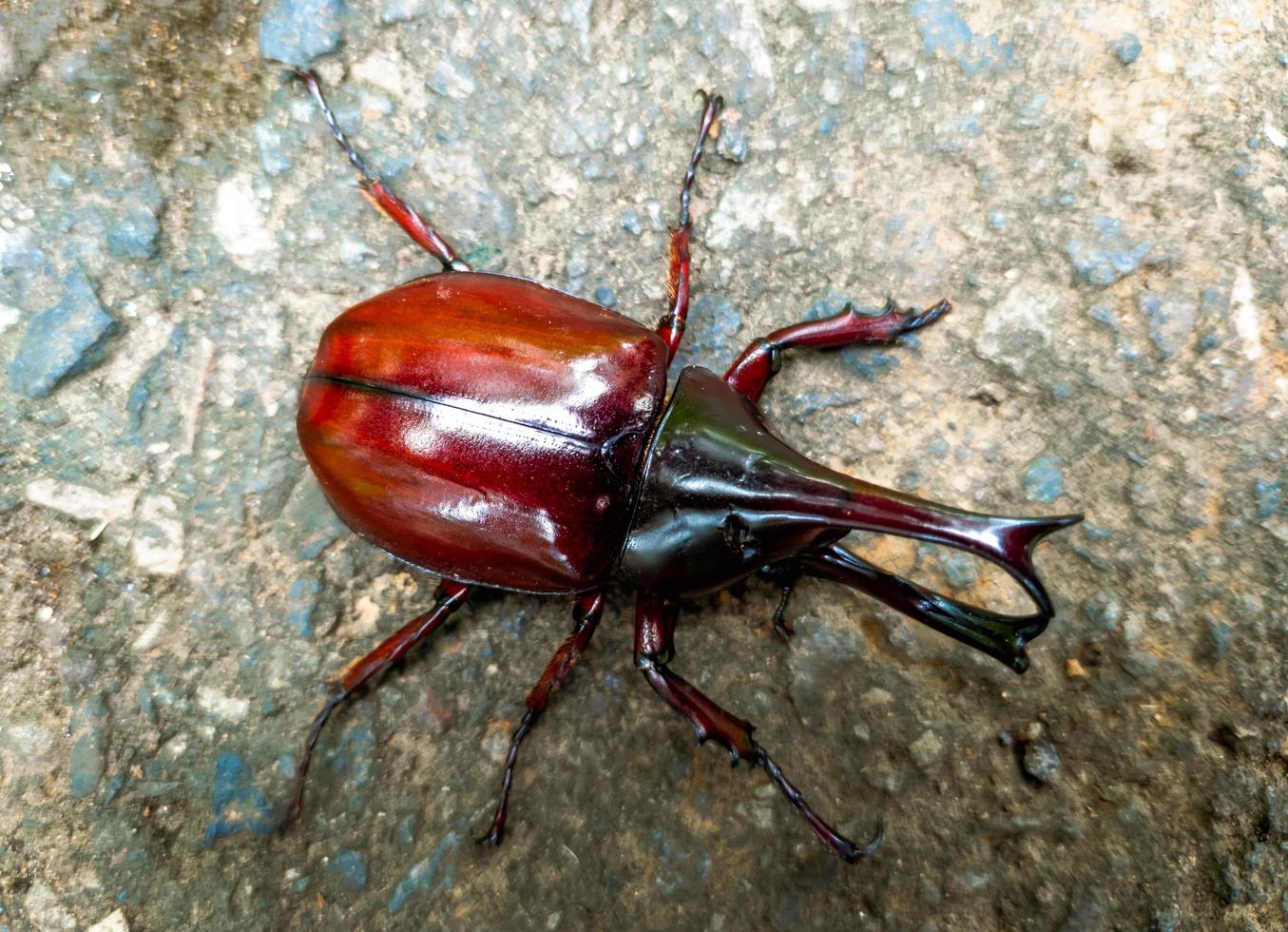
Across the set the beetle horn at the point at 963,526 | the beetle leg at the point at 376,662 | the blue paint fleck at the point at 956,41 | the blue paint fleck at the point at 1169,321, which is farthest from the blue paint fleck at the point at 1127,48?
the beetle leg at the point at 376,662

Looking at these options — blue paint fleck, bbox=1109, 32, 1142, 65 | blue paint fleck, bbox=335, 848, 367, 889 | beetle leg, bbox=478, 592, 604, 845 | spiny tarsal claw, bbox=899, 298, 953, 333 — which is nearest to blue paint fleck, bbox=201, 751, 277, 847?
blue paint fleck, bbox=335, 848, 367, 889

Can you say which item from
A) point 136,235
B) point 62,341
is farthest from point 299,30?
point 62,341

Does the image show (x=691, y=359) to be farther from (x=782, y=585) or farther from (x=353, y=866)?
(x=353, y=866)

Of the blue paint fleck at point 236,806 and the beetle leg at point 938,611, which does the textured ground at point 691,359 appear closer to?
the blue paint fleck at point 236,806

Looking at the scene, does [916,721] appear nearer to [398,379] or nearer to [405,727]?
[405,727]

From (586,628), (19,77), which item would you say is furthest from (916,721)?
(19,77)

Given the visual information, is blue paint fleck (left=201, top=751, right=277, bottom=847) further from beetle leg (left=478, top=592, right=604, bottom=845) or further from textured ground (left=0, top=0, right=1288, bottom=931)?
beetle leg (left=478, top=592, right=604, bottom=845)
